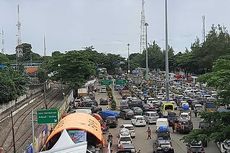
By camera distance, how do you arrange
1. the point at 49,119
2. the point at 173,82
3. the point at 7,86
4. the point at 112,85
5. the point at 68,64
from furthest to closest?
1. the point at 173,82
2. the point at 112,85
3. the point at 68,64
4. the point at 7,86
5. the point at 49,119

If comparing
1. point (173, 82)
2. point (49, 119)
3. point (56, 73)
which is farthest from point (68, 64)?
point (49, 119)

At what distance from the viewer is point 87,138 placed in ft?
88.5

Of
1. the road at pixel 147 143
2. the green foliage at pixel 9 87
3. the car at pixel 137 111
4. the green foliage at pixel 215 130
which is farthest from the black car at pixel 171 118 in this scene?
the green foliage at pixel 9 87

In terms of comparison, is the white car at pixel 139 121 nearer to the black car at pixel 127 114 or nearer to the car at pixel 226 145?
the black car at pixel 127 114

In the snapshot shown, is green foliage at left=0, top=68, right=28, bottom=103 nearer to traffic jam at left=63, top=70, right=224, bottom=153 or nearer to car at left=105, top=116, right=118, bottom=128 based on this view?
traffic jam at left=63, top=70, right=224, bottom=153

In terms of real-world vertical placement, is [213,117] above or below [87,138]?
above

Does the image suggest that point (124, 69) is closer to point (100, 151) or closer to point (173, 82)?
point (173, 82)

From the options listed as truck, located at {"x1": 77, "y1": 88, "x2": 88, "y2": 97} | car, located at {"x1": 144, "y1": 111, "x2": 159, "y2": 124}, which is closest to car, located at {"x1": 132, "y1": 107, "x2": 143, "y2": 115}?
car, located at {"x1": 144, "y1": 111, "x2": 159, "y2": 124}

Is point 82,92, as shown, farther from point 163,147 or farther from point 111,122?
point 163,147

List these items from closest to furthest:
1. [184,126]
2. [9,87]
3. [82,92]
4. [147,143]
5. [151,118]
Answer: [147,143], [184,126], [151,118], [9,87], [82,92]

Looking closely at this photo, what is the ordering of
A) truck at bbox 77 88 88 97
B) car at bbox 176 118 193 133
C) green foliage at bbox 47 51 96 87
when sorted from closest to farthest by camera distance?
car at bbox 176 118 193 133 < truck at bbox 77 88 88 97 < green foliage at bbox 47 51 96 87

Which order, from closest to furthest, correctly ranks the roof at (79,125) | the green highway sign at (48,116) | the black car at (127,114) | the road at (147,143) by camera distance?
1. the roof at (79,125)
2. the green highway sign at (48,116)
3. the road at (147,143)
4. the black car at (127,114)

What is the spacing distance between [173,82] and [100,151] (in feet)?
209

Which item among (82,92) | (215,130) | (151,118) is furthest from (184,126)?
(82,92)
